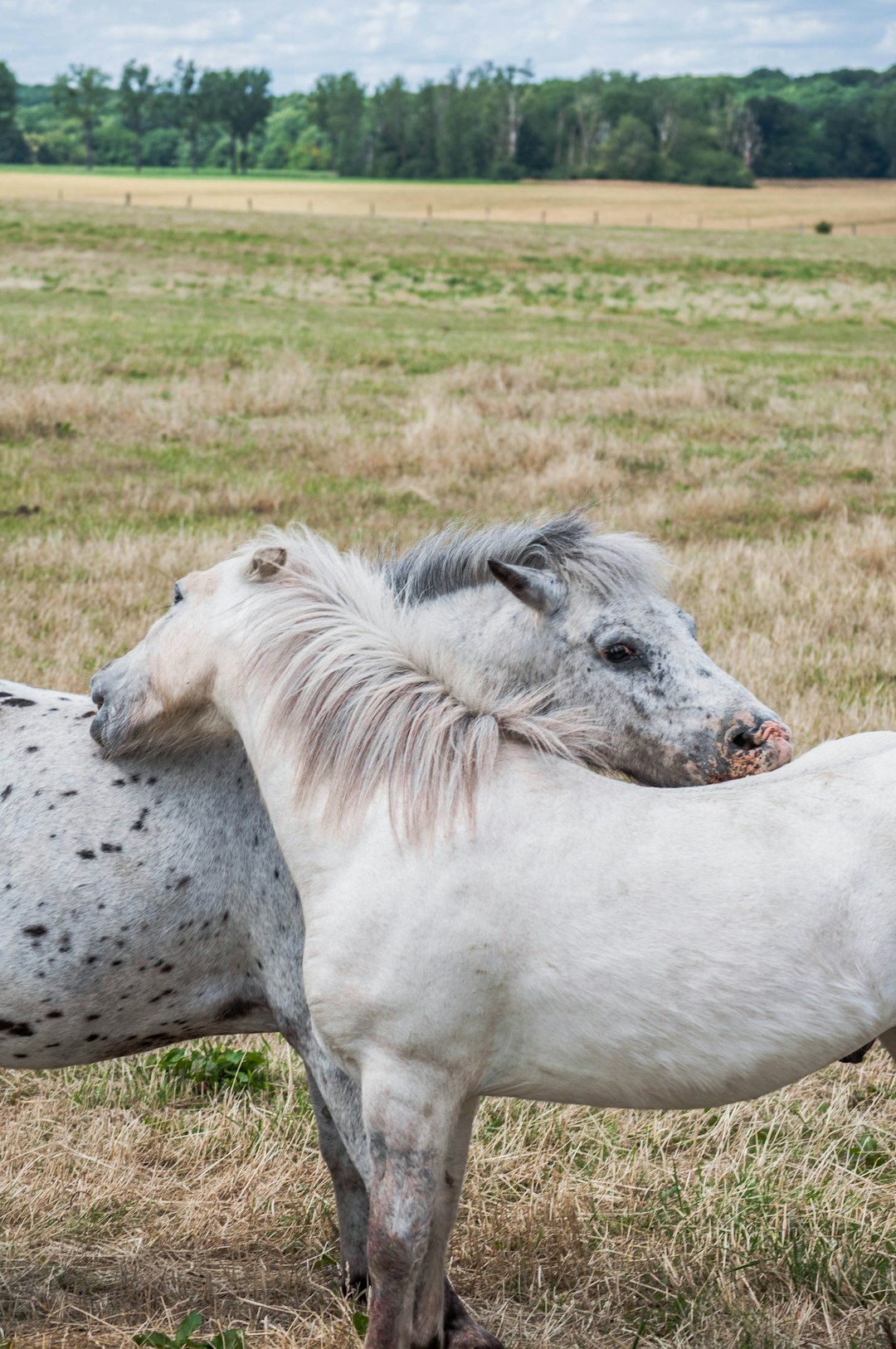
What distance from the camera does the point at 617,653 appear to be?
3.41 metres

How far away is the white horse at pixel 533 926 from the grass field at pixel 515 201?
2523 inches

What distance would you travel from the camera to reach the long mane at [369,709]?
2420 mm

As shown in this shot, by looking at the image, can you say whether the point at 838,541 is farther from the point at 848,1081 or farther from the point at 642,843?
the point at 642,843

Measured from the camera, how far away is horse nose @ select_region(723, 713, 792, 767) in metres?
3.07

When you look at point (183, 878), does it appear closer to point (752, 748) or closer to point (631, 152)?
point (752, 748)

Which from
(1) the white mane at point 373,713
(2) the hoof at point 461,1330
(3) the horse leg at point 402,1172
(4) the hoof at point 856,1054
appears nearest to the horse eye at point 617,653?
(1) the white mane at point 373,713

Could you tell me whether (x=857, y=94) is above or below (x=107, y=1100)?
above

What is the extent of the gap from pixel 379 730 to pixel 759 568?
7.08 meters

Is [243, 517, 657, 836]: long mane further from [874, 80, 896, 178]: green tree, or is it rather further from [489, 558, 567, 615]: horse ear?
[874, 80, 896, 178]: green tree

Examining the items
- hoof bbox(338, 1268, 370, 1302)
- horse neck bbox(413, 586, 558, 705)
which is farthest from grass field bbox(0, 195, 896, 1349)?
horse neck bbox(413, 586, 558, 705)

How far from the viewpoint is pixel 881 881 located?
2111mm

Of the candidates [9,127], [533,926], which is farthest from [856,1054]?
[9,127]

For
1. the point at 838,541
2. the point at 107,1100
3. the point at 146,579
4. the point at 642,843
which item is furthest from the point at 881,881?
the point at 838,541

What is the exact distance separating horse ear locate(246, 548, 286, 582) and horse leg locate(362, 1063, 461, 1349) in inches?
44.0
